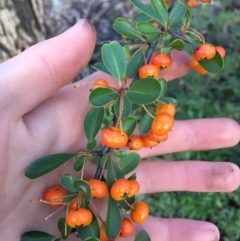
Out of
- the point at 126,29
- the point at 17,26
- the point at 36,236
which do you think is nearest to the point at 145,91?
the point at 126,29

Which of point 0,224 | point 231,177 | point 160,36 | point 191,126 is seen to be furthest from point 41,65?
point 231,177

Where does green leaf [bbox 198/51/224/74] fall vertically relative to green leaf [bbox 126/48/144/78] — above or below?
below

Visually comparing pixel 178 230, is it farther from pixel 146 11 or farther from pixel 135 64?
pixel 146 11

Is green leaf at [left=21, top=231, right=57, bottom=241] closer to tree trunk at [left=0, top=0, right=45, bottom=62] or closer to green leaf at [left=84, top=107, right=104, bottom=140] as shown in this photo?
green leaf at [left=84, top=107, right=104, bottom=140]

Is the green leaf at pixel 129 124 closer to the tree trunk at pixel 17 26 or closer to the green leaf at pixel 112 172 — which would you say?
the green leaf at pixel 112 172

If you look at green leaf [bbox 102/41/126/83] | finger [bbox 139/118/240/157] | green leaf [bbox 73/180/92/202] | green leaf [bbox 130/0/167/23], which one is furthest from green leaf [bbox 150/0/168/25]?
finger [bbox 139/118/240/157]

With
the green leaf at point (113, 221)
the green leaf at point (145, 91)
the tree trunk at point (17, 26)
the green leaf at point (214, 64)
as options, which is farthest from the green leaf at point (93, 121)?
the tree trunk at point (17, 26)
